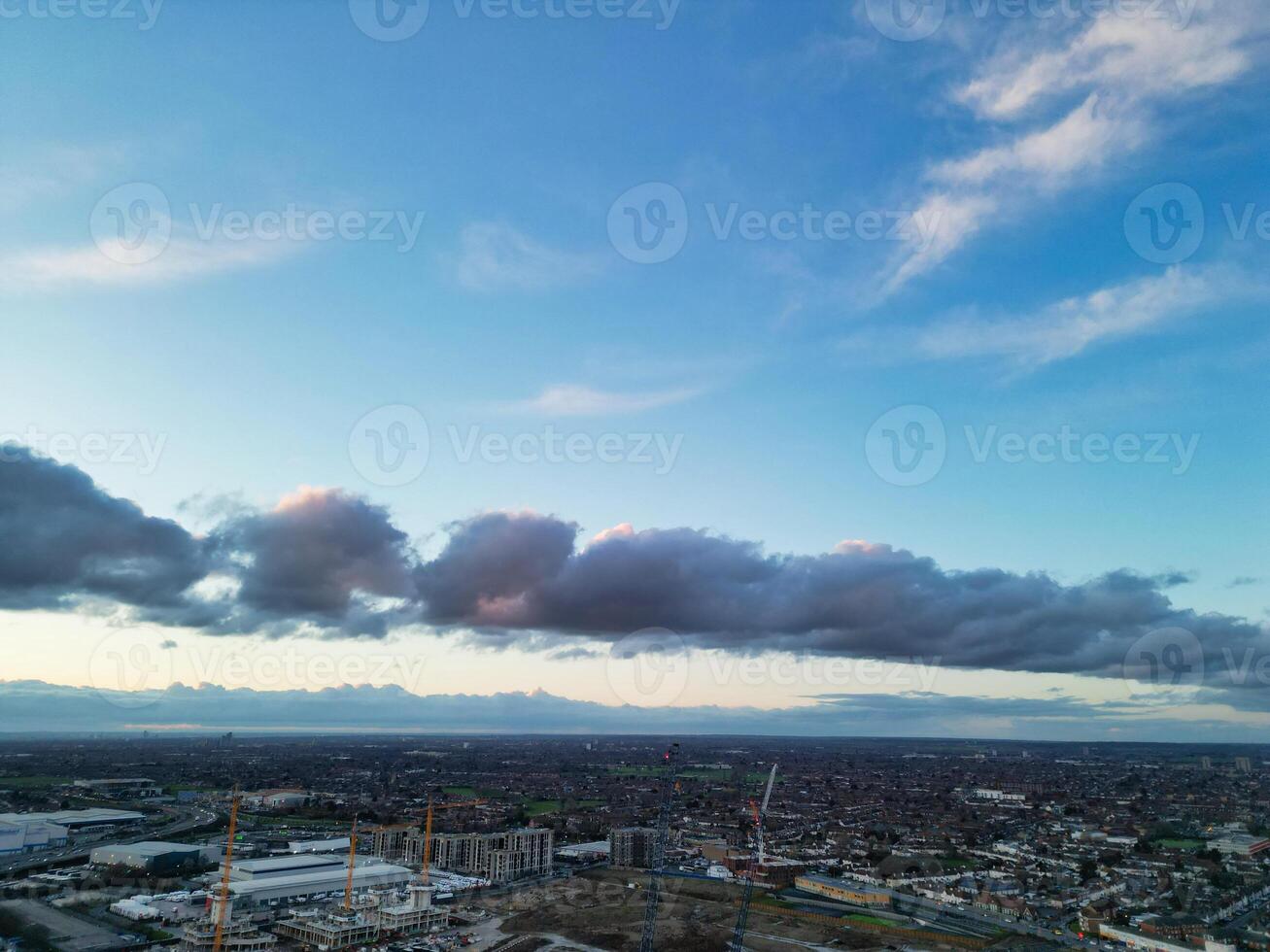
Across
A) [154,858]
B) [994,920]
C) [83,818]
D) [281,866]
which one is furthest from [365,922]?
[83,818]

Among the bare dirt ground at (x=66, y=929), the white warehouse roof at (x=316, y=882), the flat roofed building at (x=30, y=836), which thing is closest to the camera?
the bare dirt ground at (x=66, y=929)

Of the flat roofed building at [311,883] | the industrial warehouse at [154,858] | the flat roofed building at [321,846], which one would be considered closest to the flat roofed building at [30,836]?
the industrial warehouse at [154,858]

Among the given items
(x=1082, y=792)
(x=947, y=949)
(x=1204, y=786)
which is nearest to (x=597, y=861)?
(x=947, y=949)

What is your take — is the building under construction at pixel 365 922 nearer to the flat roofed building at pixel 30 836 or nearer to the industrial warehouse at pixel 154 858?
the industrial warehouse at pixel 154 858

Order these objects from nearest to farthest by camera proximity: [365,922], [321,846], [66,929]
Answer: [66,929]
[365,922]
[321,846]

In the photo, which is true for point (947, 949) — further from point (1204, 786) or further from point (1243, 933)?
point (1204, 786)

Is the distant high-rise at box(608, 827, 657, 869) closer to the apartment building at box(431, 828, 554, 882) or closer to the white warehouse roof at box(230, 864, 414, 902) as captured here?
the apartment building at box(431, 828, 554, 882)

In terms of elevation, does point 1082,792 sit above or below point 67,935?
below

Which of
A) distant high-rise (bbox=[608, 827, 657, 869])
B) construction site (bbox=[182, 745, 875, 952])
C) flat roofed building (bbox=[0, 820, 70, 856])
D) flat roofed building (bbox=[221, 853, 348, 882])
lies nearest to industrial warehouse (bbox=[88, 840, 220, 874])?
flat roofed building (bbox=[221, 853, 348, 882])

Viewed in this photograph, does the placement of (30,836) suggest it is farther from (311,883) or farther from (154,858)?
(311,883)
